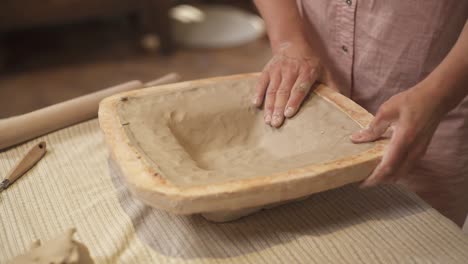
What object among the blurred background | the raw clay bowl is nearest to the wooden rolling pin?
the raw clay bowl

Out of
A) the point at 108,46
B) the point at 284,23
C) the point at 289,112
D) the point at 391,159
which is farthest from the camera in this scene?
the point at 108,46

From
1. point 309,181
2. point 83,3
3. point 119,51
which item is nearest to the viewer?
point 309,181

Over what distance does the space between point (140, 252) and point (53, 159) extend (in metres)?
0.28

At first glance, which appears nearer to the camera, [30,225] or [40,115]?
[30,225]

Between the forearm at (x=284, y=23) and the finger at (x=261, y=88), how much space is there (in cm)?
10

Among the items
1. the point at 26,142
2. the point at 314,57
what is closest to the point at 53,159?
the point at 26,142

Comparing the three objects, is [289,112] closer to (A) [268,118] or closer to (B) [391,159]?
(A) [268,118]

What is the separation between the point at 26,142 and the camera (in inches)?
32.3

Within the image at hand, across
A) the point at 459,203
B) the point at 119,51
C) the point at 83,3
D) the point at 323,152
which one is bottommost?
the point at 119,51

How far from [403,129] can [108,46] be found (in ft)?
6.92

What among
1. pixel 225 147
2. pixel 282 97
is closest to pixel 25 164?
pixel 225 147

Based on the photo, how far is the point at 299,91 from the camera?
2.49 ft

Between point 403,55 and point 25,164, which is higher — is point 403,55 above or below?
above

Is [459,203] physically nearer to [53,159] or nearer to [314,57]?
[314,57]
